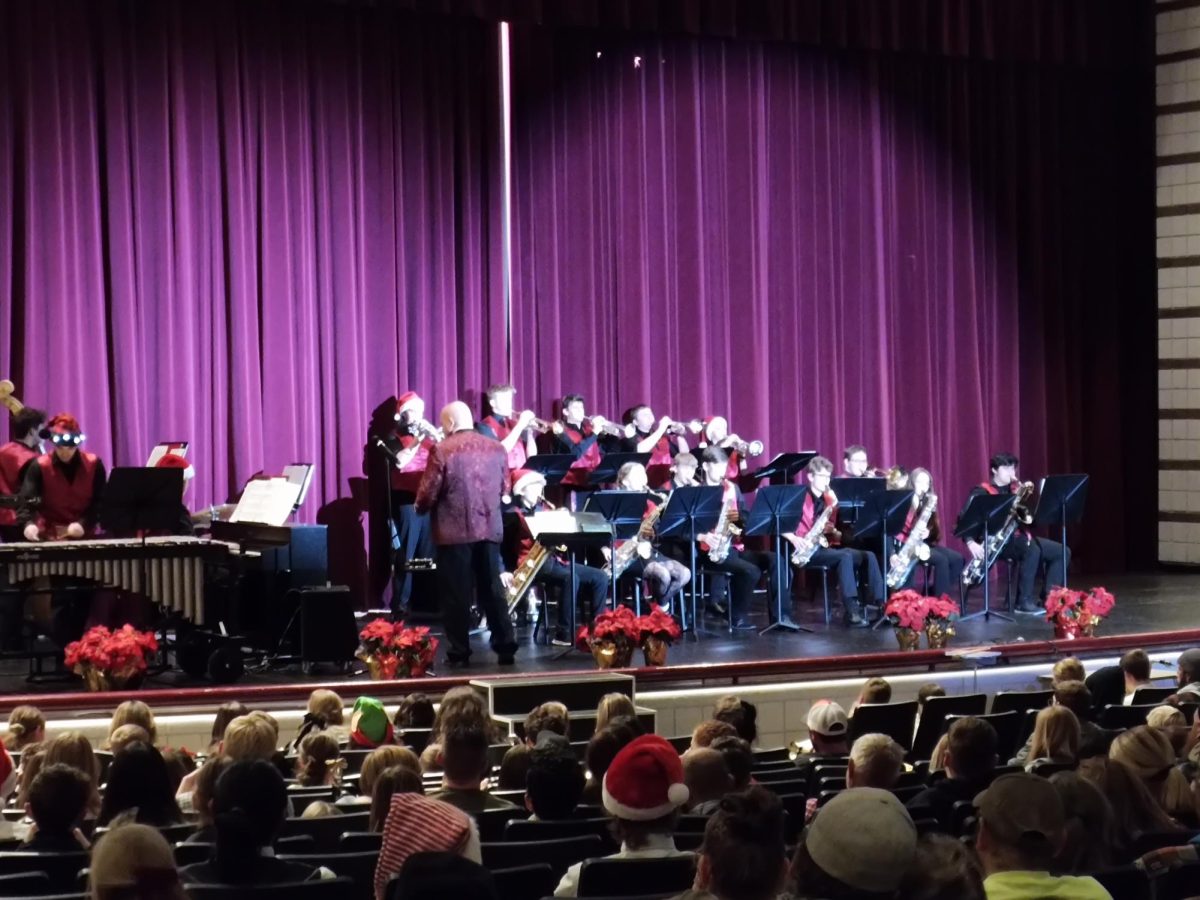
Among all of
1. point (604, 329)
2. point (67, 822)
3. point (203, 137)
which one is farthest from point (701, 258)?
point (67, 822)

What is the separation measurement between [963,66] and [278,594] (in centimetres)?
962

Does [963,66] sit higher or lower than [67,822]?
higher

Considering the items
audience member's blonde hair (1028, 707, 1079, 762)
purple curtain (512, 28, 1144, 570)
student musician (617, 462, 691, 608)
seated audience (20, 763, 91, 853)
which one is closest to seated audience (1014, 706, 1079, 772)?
audience member's blonde hair (1028, 707, 1079, 762)

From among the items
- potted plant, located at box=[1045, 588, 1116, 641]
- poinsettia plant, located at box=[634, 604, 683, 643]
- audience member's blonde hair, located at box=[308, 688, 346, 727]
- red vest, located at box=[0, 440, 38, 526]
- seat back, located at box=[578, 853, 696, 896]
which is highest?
red vest, located at box=[0, 440, 38, 526]

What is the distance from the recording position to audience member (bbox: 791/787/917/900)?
326 cm

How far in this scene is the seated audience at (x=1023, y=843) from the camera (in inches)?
145

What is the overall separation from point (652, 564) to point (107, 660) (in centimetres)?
418

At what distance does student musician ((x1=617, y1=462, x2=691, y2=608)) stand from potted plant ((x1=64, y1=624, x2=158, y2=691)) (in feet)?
12.9

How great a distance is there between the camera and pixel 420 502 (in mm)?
10836

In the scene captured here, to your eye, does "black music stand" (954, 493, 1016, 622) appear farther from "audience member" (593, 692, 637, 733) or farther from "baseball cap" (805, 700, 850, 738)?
"audience member" (593, 692, 637, 733)

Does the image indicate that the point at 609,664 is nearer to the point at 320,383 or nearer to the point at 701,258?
the point at 320,383

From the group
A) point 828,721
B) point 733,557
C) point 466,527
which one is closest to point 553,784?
point 828,721

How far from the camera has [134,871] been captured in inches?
140

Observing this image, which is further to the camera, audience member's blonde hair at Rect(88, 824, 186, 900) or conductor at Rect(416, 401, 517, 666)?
conductor at Rect(416, 401, 517, 666)
